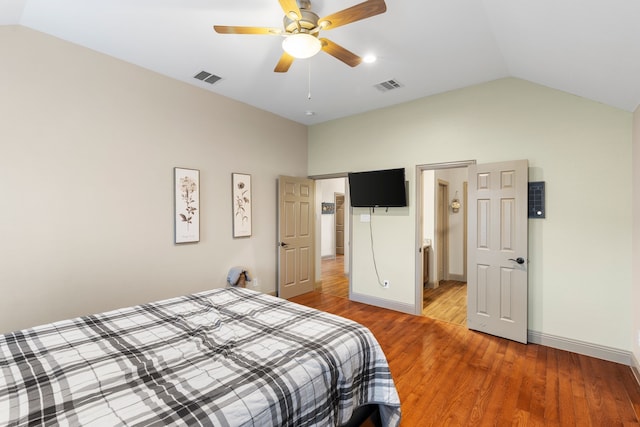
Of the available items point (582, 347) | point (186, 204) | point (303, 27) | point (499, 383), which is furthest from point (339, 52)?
point (582, 347)

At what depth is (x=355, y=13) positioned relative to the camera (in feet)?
5.75

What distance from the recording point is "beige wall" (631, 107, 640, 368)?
2469 millimetres

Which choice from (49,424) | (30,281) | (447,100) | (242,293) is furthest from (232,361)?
(447,100)

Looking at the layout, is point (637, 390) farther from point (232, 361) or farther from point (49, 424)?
point (49, 424)

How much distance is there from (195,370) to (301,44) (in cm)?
198

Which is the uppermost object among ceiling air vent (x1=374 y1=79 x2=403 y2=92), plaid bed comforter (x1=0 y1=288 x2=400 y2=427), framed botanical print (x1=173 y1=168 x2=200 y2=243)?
ceiling air vent (x1=374 y1=79 x2=403 y2=92)

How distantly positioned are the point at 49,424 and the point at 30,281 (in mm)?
2225

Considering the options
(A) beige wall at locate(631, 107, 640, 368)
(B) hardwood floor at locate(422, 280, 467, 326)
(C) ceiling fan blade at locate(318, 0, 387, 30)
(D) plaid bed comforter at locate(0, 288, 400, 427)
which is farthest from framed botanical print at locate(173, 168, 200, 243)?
(A) beige wall at locate(631, 107, 640, 368)

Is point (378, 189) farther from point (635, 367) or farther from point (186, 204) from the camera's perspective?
point (635, 367)

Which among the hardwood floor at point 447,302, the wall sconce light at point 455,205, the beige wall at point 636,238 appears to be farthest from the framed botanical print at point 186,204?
the wall sconce light at point 455,205

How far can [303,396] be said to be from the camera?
129 centimetres

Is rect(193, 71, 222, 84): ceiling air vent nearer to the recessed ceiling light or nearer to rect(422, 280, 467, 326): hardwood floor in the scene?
the recessed ceiling light

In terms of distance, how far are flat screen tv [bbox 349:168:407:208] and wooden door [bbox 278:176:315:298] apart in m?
0.89

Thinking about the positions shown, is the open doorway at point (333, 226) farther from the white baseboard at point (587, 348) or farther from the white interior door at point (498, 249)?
the white baseboard at point (587, 348)
